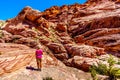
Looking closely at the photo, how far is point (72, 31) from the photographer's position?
33.6 metres

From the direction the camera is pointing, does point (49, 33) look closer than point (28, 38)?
No

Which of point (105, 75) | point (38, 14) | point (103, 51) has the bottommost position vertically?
point (105, 75)

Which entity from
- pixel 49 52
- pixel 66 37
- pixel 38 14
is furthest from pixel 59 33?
pixel 49 52

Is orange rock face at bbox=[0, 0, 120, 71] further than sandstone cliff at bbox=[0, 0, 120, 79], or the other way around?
orange rock face at bbox=[0, 0, 120, 71]

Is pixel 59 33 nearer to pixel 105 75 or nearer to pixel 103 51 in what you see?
pixel 103 51

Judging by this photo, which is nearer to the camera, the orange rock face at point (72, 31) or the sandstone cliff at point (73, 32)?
the sandstone cliff at point (73, 32)

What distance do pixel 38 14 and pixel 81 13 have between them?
7275 mm

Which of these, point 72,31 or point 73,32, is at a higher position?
point 72,31

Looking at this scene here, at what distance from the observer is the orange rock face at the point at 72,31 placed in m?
27.6

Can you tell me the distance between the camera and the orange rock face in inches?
1085

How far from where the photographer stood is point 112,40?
95.6 ft

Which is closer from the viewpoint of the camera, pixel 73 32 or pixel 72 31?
pixel 73 32

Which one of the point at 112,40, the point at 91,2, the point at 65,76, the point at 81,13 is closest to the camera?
the point at 65,76

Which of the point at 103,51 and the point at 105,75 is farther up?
the point at 103,51
